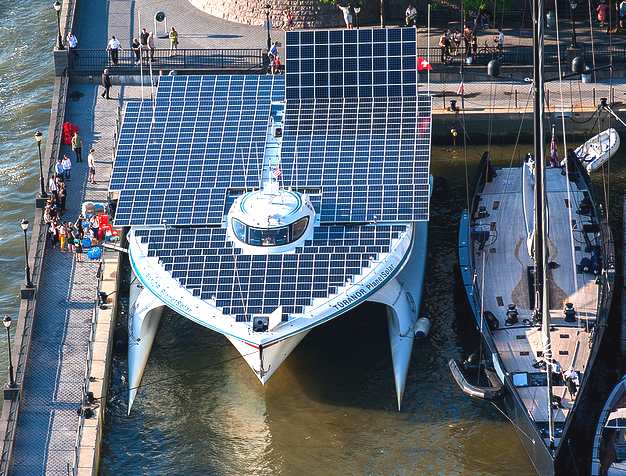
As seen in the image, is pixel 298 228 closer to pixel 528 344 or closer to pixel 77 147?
pixel 528 344

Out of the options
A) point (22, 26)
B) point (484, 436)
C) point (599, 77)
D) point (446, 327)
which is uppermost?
point (22, 26)

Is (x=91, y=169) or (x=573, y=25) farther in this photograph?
(x=573, y=25)

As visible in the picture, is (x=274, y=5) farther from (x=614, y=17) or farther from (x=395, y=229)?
(x=395, y=229)

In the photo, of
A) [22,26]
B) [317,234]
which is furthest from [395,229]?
[22,26]

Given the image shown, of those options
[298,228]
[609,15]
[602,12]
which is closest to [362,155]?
[298,228]

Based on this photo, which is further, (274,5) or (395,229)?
(274,5)

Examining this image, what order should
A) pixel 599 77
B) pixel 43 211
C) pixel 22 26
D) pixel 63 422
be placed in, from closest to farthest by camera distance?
pixel 63 422, pixel 43 211, pixel 599 77, pixel 22 26

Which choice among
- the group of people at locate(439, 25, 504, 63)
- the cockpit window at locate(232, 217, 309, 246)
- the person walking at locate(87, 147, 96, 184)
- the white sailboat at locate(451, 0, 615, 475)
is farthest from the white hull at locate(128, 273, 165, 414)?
the group of people at locate(439, 25, 504, 63)

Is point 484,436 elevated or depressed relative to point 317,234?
depressed
